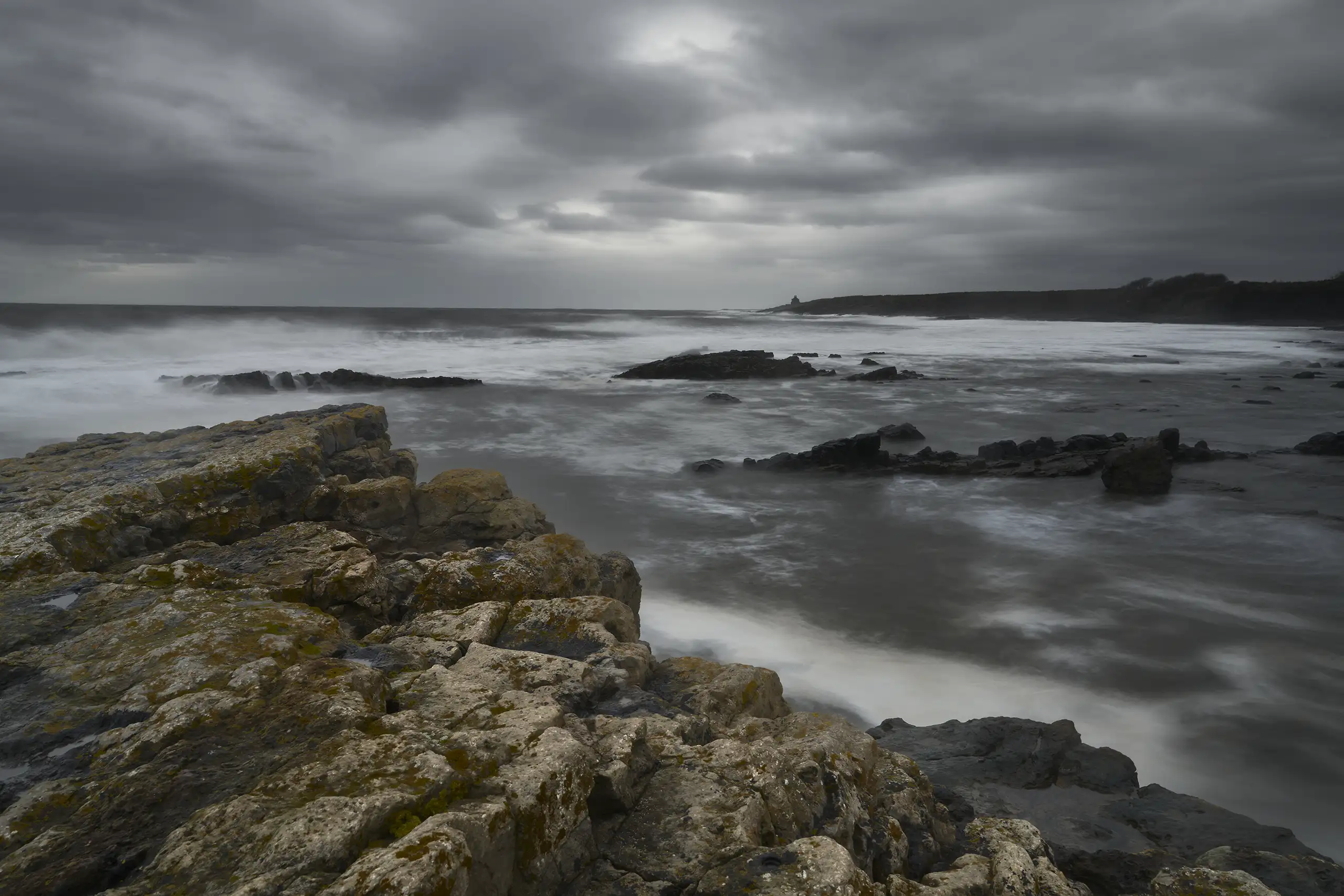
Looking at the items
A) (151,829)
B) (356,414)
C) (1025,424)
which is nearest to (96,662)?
(151,829)

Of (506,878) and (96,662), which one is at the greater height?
(96,662)

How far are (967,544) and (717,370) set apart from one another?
25.8 meters

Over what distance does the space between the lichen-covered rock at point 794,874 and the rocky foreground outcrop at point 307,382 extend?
29.5m

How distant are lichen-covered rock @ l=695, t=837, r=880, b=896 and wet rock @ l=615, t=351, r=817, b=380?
112ft

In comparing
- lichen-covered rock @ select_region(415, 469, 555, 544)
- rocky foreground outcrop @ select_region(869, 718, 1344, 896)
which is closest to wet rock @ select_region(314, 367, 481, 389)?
lichen-covered rock @ select_region(415, 469, 555, 544)

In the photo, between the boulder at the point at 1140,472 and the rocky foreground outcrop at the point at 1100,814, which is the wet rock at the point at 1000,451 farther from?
the rocky foreground outcrop at the point at 1100,814

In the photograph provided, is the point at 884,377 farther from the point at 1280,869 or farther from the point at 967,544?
the point at 1280,869

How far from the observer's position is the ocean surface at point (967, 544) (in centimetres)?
743

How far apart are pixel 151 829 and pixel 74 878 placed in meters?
0.23

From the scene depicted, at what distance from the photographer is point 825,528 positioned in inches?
523

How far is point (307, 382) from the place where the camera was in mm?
31156

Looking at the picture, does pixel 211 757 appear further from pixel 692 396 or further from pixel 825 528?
pixel 692 396

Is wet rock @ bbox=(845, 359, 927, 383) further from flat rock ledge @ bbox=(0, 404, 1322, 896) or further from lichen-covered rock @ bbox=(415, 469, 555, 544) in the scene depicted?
flat rock ledge @ bbox=(0, 404, 1322, 896)

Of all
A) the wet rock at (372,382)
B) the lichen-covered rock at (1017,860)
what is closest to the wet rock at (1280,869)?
the lichen-covered rock at (1017,860)
